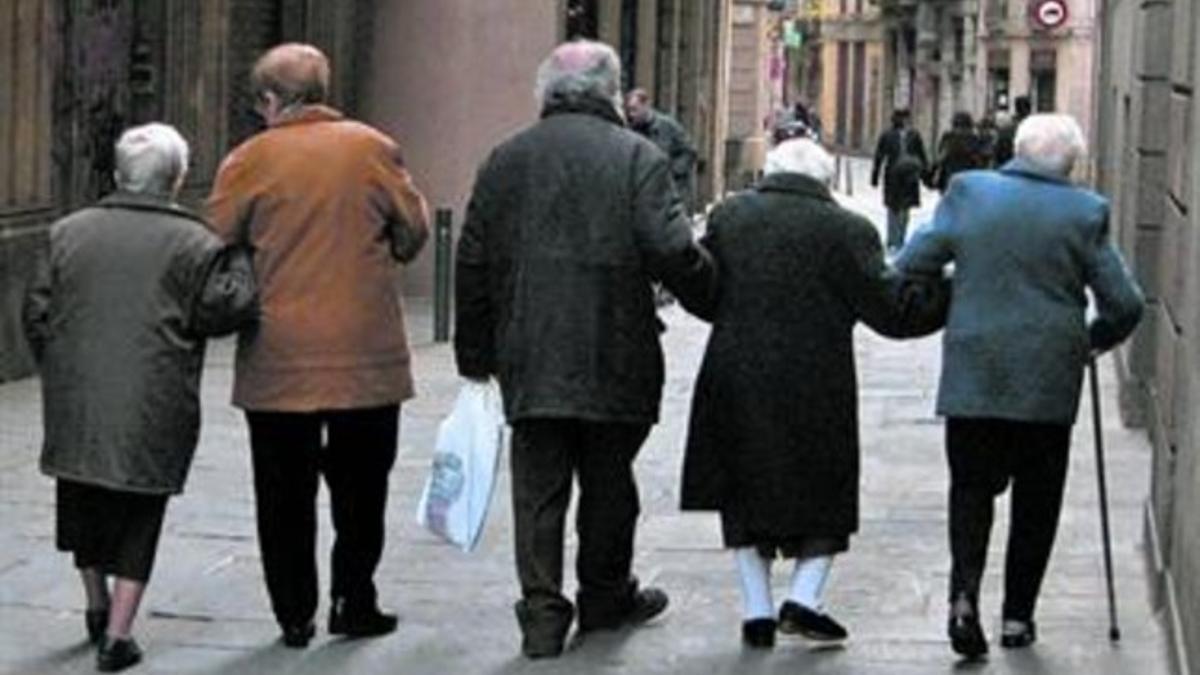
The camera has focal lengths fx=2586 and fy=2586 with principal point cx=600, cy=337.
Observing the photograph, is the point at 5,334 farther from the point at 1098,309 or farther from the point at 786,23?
the point at 786,23

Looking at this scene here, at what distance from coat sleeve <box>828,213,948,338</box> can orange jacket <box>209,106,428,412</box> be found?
143 centimetres

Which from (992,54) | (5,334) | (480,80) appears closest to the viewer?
(5,334)

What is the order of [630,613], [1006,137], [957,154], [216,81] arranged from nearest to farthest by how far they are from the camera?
1. [630,613]
2. [216,81]
3. [957,154]
4. [1006,137]

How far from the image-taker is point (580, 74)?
8148 mm

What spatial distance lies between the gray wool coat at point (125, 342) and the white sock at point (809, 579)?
6.43ft

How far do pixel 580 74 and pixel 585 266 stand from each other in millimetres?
637

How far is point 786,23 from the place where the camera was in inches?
2955

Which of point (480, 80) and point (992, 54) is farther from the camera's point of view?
point (992, 54)

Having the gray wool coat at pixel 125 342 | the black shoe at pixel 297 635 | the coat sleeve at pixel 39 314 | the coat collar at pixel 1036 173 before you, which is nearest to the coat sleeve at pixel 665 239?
the coat collar at pixel 1036 173

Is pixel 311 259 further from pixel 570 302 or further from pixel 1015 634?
pixel 1015 634

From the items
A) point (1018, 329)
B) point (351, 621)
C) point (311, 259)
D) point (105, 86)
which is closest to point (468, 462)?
point (351, 621)

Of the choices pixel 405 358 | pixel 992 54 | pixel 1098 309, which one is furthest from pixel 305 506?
pixel 992 54

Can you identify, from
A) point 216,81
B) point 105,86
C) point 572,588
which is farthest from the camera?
point 216,81

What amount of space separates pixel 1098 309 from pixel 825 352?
0.85m
